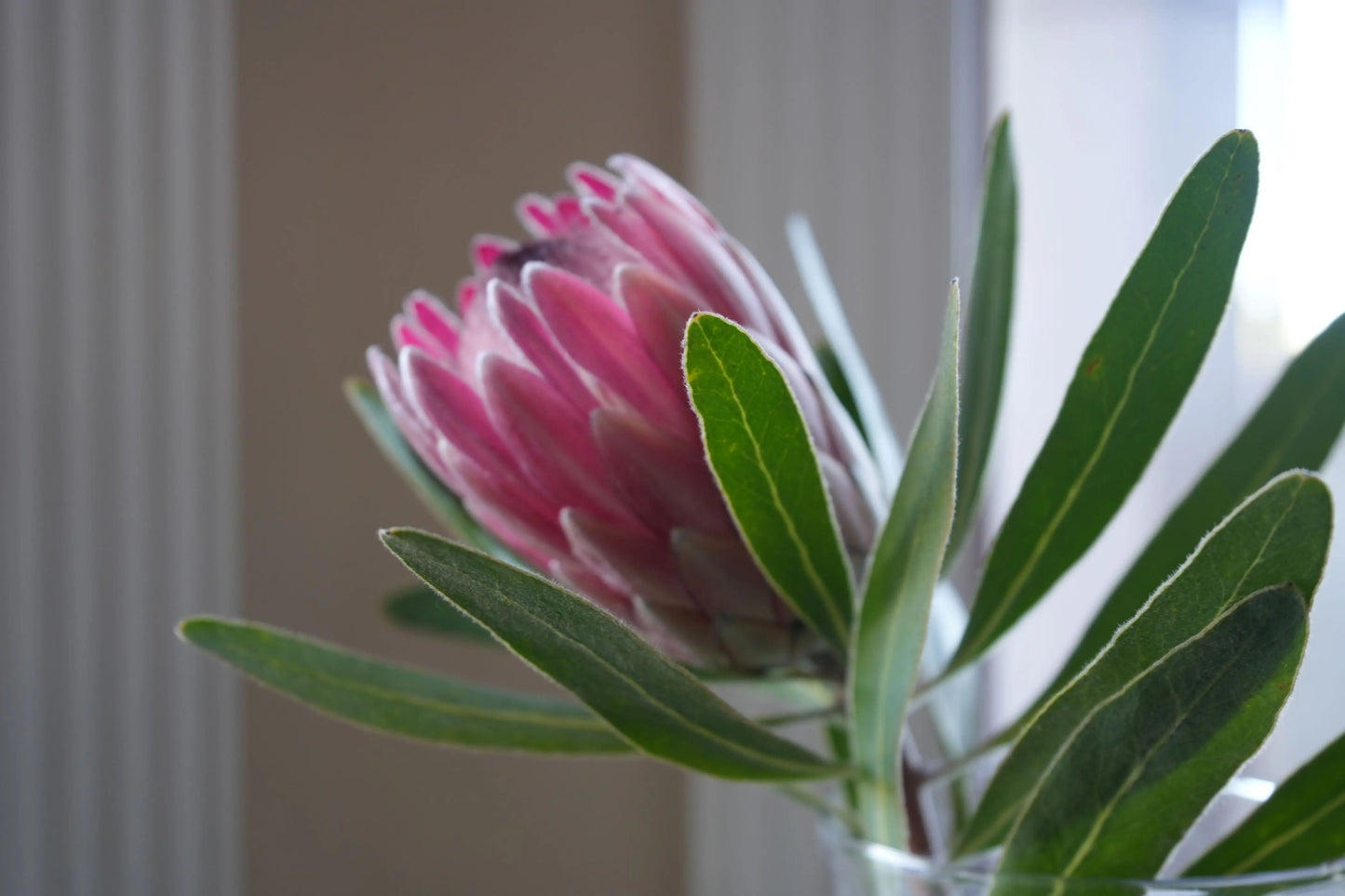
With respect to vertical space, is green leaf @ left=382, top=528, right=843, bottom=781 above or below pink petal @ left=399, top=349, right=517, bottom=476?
below

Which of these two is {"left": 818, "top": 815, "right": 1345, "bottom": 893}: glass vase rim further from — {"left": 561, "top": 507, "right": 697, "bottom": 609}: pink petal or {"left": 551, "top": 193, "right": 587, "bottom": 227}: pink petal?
{"left": 551, "top": 193, "right": 587, "bottom": 227}: pink petal

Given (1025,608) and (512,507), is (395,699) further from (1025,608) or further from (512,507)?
(1025,608)

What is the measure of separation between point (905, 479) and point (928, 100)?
0.88 m

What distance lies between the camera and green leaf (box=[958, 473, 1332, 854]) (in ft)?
0.71

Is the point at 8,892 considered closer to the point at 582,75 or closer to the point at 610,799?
the point at 610,799

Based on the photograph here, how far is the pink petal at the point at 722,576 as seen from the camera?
0.30m

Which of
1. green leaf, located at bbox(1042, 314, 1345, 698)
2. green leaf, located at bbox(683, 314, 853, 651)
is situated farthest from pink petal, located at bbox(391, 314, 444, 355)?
green leaf, located at bbox(1042, 314, 1345, 698)

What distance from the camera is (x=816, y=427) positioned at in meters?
0.31

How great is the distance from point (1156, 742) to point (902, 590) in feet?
0.22

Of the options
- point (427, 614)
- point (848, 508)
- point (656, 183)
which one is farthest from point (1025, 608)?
point (427, 614)

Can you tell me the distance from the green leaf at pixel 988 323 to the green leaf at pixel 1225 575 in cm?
14

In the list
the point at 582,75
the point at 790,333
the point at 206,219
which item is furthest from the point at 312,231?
the point at 790,333

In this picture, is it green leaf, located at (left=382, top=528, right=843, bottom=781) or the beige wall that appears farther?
the beige wall

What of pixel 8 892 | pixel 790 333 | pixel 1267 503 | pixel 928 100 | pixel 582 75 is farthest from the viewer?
pixel 582 75
